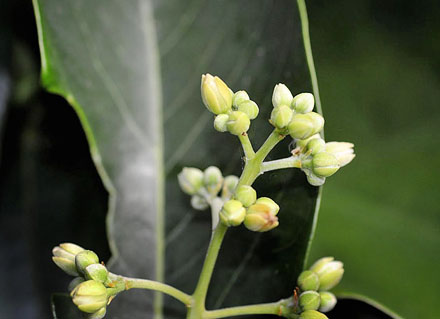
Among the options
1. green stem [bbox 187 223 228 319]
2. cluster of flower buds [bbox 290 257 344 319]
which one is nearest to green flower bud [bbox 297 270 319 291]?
cluster of flower buds [bbox 290 257 344 319]

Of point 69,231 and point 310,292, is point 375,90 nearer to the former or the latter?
point 310,292

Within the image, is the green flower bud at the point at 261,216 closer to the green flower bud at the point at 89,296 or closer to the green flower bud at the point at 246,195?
the green flower bud at the point at 246,195

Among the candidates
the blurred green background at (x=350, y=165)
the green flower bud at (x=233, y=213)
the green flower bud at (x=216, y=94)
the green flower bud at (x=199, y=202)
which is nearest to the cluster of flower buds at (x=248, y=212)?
the green flower bud at (x=233, y=213)

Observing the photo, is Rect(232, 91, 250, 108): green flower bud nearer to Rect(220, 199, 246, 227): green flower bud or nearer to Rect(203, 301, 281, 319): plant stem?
Rect(220, 199, 246, 227): green flower bud

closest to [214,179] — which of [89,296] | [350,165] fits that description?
[89,296]

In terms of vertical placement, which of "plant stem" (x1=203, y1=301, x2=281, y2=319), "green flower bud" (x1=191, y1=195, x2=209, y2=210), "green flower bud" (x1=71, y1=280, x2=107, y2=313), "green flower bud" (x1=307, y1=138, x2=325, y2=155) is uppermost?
"green flower bud" (x1=307, y1=138, x2=325, y2=155)
